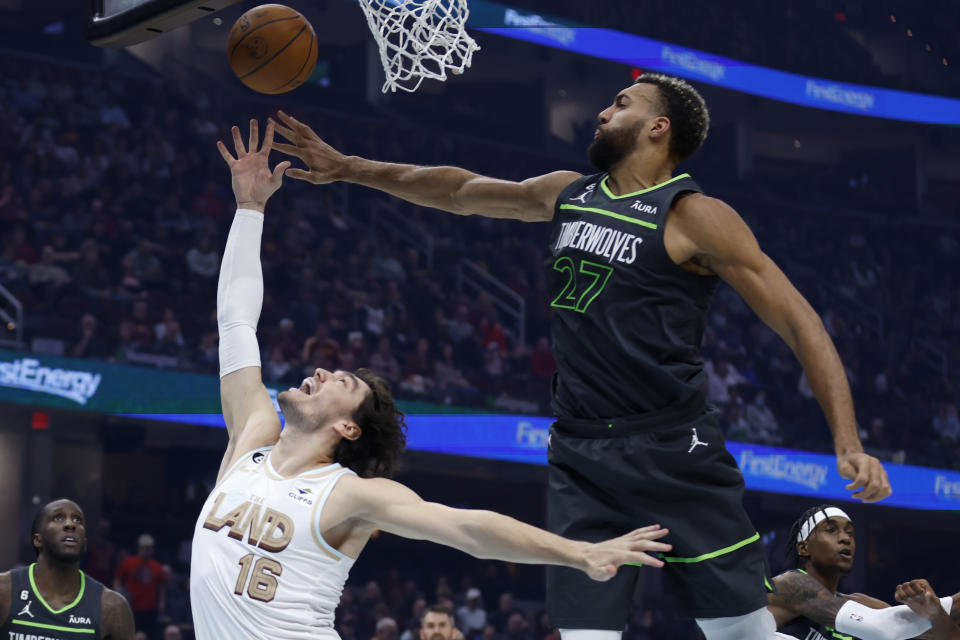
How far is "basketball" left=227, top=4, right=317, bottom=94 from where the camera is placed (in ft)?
15.4

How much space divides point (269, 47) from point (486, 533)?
2.48 meters

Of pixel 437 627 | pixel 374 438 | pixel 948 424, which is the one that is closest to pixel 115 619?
pixel 437 627

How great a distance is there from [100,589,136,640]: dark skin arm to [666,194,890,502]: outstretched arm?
3869 millimetres

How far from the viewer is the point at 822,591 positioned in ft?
17.8

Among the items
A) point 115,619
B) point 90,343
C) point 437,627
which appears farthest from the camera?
point 90,343

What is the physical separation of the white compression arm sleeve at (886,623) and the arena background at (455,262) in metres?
8.28

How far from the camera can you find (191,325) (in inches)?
530

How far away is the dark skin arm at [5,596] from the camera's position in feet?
19.1

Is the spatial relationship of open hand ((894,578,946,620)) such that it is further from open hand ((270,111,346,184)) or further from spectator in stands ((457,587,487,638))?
spectator in stands ((457,587,487,638))

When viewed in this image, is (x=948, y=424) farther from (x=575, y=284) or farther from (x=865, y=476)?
(x=865, y=476)

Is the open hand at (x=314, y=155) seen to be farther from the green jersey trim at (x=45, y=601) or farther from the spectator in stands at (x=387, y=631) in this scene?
the spectator in stands at (x=387, y=631)

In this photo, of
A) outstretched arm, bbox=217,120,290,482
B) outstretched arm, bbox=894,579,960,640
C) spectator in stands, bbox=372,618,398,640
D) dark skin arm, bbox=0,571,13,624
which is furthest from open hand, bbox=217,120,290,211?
spectator in stands, bbox=372,618,398,640

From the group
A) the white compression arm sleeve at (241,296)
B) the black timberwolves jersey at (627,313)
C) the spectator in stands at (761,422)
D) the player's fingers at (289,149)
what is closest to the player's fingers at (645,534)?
the black timberwolves jersey at (627,313)

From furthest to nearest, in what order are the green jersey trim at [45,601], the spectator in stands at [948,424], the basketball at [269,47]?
1. the spectator in stands at [948,424]
2. the green jersey trim at [45,601]
3. the basketball at [269,47]
